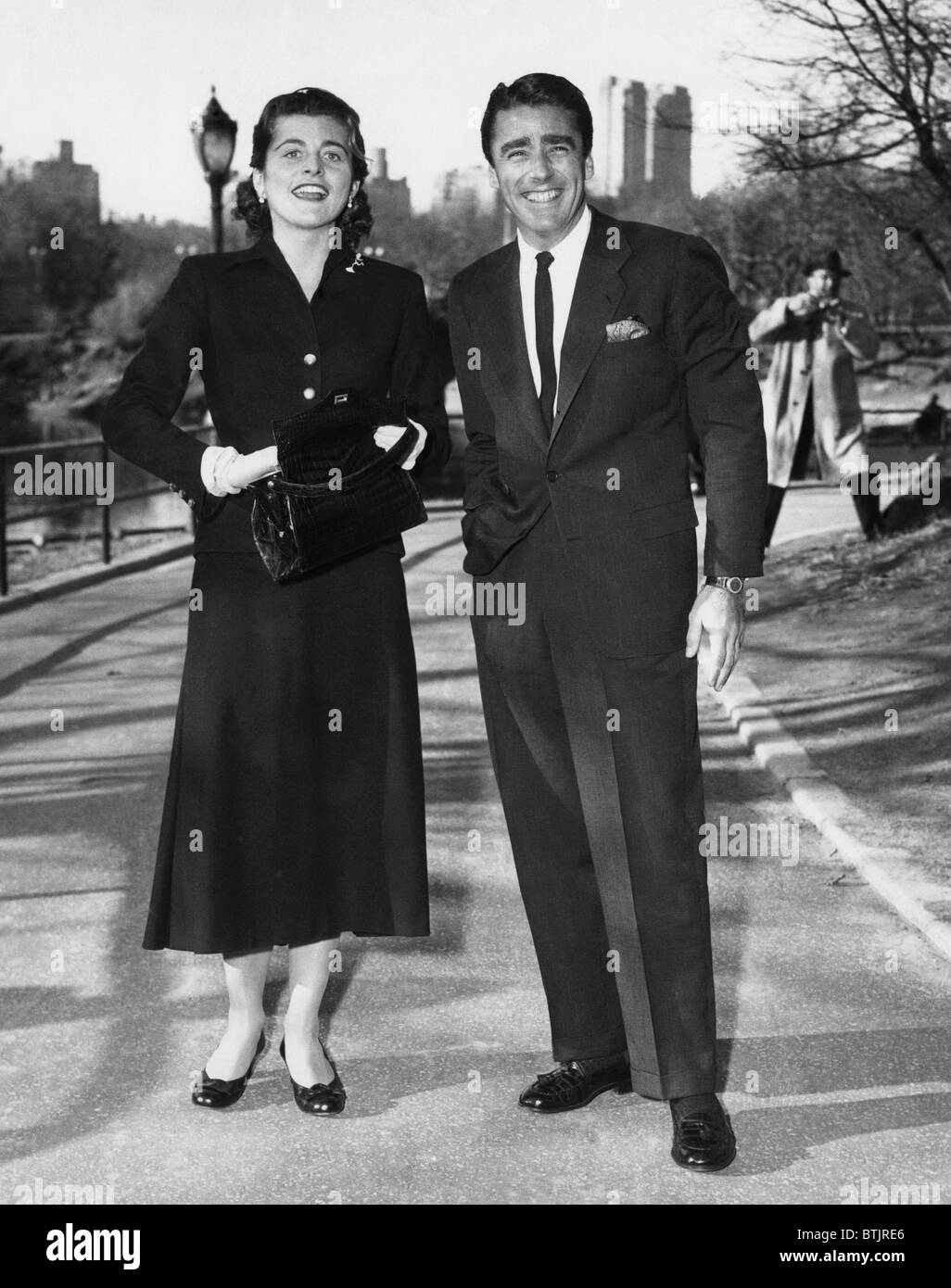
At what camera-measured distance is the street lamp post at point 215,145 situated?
62.6ft

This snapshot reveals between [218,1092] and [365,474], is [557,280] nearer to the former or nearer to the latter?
[365,474]

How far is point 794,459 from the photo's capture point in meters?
14.1

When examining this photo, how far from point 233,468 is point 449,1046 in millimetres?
1682

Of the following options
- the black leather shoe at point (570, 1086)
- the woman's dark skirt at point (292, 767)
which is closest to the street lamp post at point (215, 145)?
the woman's dark skirt at point (292, 767)

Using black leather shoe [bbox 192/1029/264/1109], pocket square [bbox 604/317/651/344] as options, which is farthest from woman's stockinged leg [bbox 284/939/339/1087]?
pocket square [bbox 604/317/651/344]

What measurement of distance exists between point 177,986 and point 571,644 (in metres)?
1.89

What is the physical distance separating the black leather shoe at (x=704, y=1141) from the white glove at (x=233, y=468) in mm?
1670

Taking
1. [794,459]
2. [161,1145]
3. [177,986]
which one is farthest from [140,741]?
[794,459]

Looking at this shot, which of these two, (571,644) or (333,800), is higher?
(571,644)

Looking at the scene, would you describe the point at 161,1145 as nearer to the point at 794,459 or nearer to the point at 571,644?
the point at 571,644

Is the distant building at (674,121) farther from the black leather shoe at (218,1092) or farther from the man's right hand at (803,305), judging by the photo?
the black leather shoe at (218,1092)

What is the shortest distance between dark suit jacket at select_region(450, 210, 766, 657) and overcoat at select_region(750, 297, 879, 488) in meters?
10.2

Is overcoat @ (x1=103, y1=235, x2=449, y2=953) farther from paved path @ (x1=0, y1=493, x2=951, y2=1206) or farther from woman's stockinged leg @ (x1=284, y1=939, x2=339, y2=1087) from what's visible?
paved path @ (x1=0, y1=493, x2=951, y2=1206)

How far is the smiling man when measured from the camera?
12.2ft
